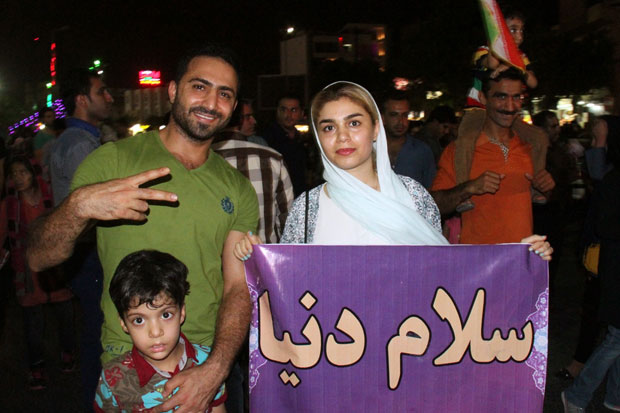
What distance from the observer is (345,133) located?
8.68ft

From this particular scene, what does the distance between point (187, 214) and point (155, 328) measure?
19.8 inches

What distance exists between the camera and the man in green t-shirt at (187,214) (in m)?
2.14

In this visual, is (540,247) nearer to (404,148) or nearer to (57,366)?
(404,148)

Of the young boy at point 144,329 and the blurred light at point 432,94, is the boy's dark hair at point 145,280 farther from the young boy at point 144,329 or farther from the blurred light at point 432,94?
the blurred light at point 432,94

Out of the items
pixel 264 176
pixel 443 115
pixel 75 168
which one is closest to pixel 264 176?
pixel 264 176

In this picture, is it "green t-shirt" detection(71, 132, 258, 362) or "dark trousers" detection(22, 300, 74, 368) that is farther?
"dark trousers" detection(22, 300, 74, 368)

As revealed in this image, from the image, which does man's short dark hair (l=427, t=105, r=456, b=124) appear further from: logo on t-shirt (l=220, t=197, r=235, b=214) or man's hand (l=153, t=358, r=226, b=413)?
man's hand (l=153, t=358, r=226, b=413)

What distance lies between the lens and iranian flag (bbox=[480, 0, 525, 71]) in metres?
3.96

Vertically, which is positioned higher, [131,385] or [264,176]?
[264,176]

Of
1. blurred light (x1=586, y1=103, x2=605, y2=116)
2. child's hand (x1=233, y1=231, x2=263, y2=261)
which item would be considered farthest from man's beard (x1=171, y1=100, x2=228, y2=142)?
blurred light (x1=586, y1=103, x2=605, y2=116)

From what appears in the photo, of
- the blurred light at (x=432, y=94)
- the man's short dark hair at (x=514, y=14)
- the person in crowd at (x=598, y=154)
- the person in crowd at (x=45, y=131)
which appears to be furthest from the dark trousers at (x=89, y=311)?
the blurred light at (x=432, y=94)

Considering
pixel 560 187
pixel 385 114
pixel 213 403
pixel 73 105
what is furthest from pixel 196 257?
pixel 560 187

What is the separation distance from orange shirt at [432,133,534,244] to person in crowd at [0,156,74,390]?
3340 mm

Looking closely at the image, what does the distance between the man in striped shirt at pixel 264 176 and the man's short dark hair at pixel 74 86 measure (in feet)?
3.90
